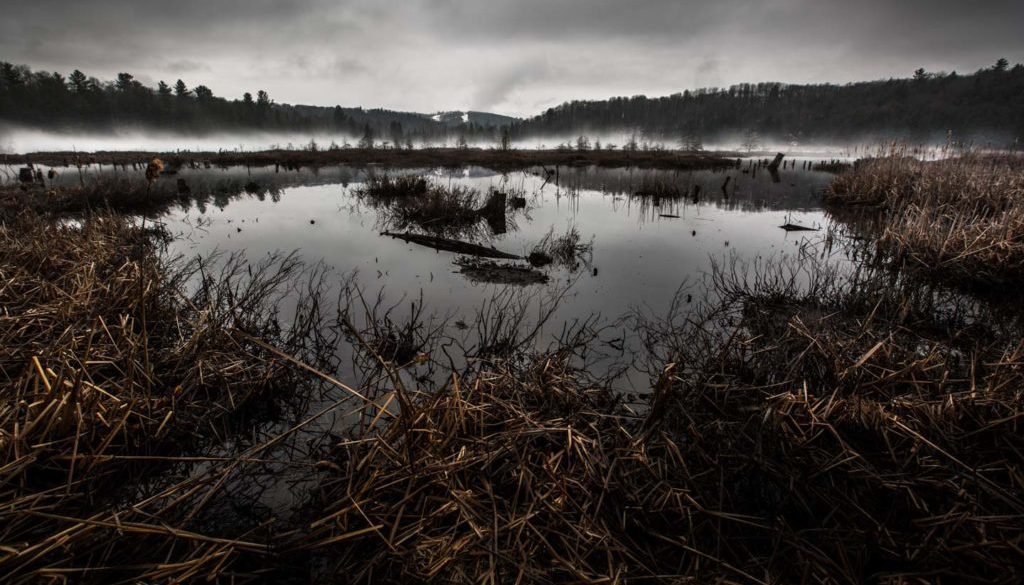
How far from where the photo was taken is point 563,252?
1006cm

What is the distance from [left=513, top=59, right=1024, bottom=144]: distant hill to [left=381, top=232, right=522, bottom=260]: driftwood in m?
113

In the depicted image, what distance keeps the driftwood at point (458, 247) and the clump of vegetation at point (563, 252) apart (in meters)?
0.55

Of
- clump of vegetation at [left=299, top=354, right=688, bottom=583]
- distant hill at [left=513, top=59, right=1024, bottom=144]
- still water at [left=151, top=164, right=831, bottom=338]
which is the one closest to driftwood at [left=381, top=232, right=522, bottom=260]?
still water at [left=151, top=164, right=831, bottom=338]

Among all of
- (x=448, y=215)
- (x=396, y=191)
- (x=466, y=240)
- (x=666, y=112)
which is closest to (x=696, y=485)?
(x=466, y=240)

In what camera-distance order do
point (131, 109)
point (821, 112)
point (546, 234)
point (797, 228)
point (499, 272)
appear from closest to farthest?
point (499, 272) → point (546, 234) → point (797, 228) → point (131, 109) → point (821, 112)

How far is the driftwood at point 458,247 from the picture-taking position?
383 inches

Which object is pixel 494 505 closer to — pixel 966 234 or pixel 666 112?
pixel 966 234

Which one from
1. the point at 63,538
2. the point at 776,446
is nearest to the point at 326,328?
the point at 63,538

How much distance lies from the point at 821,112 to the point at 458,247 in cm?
18678

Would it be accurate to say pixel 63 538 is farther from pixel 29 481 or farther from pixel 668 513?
pixel 668 513

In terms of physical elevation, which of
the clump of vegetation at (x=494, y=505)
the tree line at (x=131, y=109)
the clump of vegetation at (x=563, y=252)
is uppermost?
the tree line at (x=131, y=109)

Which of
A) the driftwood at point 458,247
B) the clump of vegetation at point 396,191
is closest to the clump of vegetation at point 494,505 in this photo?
the driftwood at point 458,247

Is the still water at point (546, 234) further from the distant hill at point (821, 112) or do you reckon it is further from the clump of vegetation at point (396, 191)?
the distant hill at point (821, 112)

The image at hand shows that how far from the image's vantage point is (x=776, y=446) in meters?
3.08
